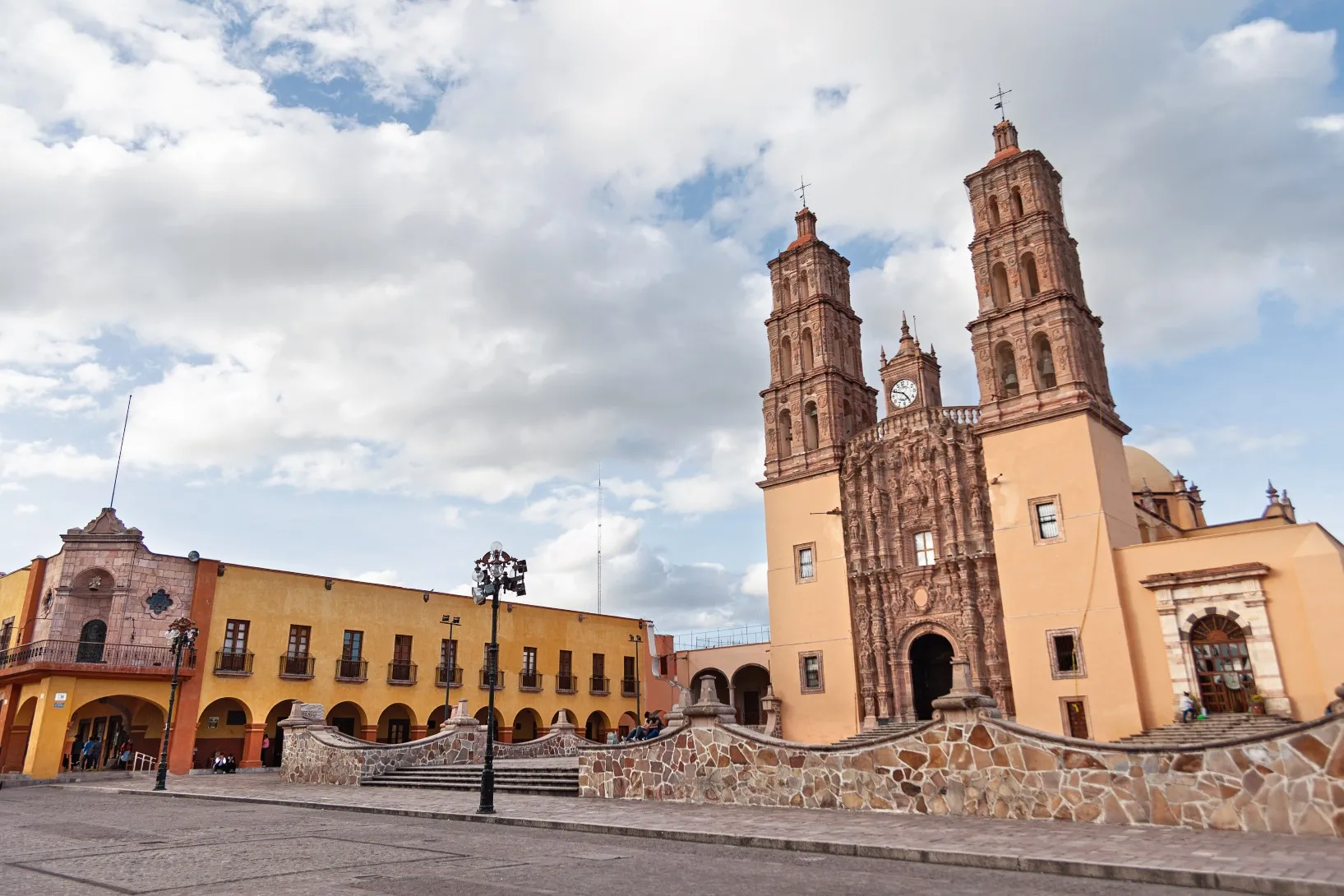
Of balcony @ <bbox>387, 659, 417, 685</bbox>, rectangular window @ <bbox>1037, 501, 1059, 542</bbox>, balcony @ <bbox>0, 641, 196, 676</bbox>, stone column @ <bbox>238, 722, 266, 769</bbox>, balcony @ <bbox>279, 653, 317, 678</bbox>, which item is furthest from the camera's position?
balcony @ <bbox>387, 659, 417, 685</bbox>

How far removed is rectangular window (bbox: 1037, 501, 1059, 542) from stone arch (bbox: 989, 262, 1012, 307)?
7.14 metres

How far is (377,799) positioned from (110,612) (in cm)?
1666

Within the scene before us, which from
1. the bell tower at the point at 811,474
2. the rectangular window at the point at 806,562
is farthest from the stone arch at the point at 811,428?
the rectangular window at the point at 806,562

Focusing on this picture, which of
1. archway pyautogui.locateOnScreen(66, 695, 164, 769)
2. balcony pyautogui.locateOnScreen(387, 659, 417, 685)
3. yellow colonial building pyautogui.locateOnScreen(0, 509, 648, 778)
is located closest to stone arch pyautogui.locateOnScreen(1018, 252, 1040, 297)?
yellow colonial building pyautogui.locateOnScreen(0, 509, 648, 778)

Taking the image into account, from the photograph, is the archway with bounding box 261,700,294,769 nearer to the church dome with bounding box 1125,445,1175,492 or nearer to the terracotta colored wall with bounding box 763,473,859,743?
the terracotta colored wall with bounding box 763,473,859,743

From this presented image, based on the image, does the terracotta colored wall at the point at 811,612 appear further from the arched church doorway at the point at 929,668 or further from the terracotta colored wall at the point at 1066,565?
the terracotta colored wall at the point at 1066,565

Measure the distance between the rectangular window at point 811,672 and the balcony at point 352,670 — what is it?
633 inches

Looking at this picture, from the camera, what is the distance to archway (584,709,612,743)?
41.8 m

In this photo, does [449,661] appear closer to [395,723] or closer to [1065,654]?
[395,723]

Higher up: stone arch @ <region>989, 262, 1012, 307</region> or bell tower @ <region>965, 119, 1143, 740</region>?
stone arch @ <region>989, 262, 1012, 307</region>

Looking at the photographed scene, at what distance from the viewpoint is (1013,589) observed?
81.3 feet

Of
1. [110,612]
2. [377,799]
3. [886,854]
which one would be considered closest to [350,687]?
[110,612]

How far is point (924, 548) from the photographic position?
2789 centimetres

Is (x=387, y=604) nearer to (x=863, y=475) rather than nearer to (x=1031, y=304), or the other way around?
(x=863, y=475)
